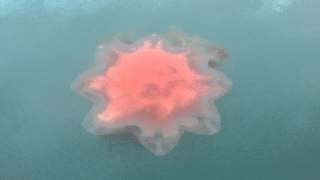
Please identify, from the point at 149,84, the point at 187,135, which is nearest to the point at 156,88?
the point at 149,84

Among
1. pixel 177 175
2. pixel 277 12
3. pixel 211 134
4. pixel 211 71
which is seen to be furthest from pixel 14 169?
pixel 277 12

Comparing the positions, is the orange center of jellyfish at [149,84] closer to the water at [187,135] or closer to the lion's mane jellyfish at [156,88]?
the lion's mane jellyfish at [156,88]

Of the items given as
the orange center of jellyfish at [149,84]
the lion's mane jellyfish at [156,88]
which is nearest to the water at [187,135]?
the lion's mane jellyfish at [156,88]

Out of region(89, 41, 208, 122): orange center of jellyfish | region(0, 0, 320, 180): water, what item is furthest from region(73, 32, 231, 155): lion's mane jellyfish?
region(0, 0, 320, 180): water

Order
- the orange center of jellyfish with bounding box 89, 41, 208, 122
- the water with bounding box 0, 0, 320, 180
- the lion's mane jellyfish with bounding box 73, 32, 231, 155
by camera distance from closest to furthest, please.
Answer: the water with bounding box 0, 0, 320, 180 < the lion's mane jellyfish with bounding box 73, 32, 231, 155 < the orange center of jellyfish with bounding box 89, 41, 208, 122

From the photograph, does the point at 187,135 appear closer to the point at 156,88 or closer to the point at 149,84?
the point at 156,88

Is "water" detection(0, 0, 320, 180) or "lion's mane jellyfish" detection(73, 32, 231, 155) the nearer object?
"water" detection(0, 0, 320, 180)

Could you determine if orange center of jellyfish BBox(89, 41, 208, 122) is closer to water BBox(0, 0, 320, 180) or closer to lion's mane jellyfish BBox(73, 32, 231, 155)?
lion's mane jellyfish BBox(73, 32, 231, 155)
